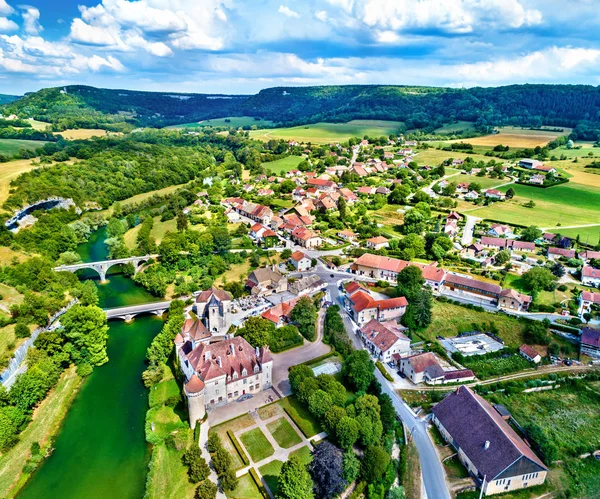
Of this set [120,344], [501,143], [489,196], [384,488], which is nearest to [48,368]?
[120,344]

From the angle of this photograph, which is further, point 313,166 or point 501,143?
point 501,143

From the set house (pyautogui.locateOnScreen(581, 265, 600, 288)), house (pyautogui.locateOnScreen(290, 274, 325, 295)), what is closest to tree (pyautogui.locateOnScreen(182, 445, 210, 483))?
house (pyautogui.locateOnScreen(290, 274, 325, 295))

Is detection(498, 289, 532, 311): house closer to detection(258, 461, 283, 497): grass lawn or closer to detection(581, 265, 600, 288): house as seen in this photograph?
detection(581, 265, 600, 288): house

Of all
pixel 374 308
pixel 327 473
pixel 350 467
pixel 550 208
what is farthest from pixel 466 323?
pixel 550 208

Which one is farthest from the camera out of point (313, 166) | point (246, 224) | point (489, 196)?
point (313, 166)

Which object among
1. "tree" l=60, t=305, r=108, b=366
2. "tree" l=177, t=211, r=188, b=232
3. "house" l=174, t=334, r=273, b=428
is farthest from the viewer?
"tree" l=177, t=211, r=188, b=232

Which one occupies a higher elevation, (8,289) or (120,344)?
(8,289)

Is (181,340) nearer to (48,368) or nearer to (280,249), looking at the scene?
(48,368)

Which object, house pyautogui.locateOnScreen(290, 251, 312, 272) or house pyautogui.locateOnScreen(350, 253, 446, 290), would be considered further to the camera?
house pyautogui.locateOnScreen(290, 251, 312, 272)
